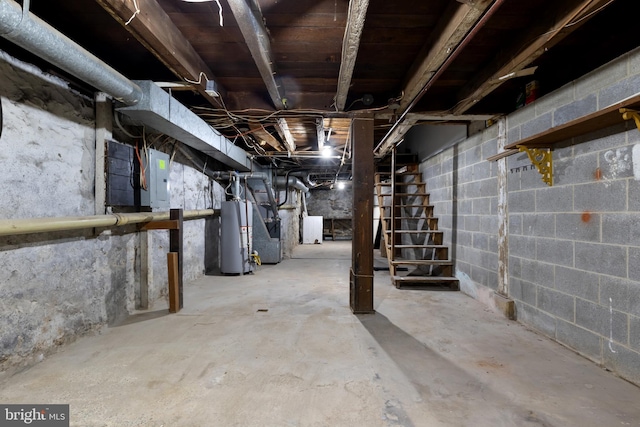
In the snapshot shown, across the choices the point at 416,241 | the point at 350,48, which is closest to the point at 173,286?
the point at 350,48

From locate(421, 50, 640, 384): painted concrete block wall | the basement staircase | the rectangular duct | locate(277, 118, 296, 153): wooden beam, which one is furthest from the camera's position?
the basement staircase

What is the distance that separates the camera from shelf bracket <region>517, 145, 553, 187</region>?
2088 mm

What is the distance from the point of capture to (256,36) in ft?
5.19

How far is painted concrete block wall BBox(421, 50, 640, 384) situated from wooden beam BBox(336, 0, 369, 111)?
4.93ft

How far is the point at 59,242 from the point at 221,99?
163cm

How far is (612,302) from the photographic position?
1.65 metres

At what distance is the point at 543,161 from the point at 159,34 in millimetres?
2723

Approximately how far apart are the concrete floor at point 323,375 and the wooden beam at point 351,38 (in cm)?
191

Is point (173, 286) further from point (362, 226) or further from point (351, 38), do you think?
point (351, 38)

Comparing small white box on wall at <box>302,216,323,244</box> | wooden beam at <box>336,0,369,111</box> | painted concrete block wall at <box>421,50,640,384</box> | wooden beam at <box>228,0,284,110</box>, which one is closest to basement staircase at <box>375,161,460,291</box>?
painted concrete block wall at <box>421,50,640,384</box>

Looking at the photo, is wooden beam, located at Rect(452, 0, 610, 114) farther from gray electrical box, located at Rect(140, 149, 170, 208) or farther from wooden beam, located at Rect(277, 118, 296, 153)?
gray electrical box, located at Rect(140, 149, 170, 208)

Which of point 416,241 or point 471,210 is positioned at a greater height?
point 471,210

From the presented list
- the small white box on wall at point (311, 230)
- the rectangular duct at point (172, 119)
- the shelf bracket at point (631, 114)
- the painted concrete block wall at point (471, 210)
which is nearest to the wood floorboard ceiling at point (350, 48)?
the rectangular duct at point (172, 119)

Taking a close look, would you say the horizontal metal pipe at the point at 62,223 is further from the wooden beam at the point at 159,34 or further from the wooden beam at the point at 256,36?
the wooden beam at the point at 256,36
